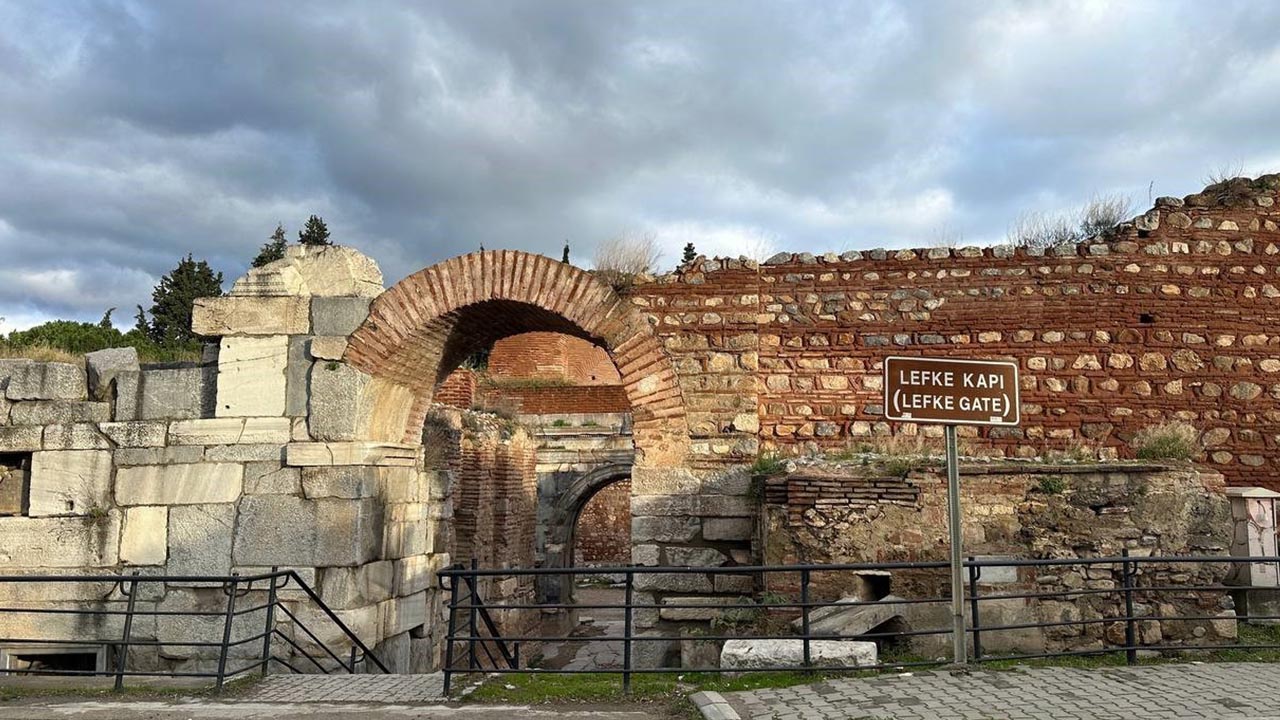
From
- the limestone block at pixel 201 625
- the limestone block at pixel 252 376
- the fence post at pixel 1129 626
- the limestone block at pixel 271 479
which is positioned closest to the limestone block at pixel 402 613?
the limestone block at pixel 201 625

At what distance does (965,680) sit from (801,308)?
12.3ft

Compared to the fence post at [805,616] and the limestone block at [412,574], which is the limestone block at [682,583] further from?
the limestone block at [412,574]

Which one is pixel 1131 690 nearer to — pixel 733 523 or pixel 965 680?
pixel 965 680

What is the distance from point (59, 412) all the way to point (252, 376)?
1.89 metres

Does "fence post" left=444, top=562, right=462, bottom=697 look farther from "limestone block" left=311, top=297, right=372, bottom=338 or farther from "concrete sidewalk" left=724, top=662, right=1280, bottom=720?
"limestone block" left=311, top=297, right=372, bottom=338

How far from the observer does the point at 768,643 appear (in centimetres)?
618

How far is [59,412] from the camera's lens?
8328mm

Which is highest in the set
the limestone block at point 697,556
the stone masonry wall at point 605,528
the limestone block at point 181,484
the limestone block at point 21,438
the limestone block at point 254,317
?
the limestone block at point 254,317

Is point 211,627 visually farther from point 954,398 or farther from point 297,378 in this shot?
point 954,398

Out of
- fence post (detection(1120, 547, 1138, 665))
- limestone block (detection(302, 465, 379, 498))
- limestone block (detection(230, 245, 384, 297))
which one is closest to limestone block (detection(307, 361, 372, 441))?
limestone block (detection(302, 465, 379, 498))

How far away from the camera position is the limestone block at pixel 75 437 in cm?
826

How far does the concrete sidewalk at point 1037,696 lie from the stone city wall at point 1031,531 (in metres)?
0.88

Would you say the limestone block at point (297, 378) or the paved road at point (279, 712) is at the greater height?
the limestone block at point (297, 378)

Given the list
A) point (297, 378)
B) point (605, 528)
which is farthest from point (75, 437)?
point (605, 528)
